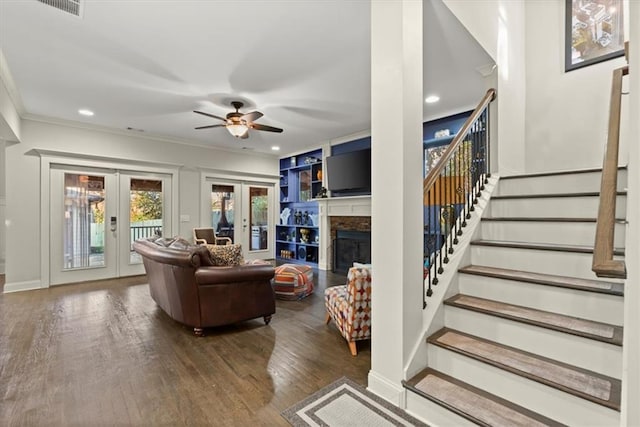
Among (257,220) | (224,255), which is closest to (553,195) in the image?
(224,255)

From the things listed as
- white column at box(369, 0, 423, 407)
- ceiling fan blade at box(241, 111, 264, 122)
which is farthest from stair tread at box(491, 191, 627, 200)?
ceiling fan blade at box(241, 111, 264, 122)

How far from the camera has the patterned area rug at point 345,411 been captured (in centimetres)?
167

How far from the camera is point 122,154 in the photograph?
545 cm

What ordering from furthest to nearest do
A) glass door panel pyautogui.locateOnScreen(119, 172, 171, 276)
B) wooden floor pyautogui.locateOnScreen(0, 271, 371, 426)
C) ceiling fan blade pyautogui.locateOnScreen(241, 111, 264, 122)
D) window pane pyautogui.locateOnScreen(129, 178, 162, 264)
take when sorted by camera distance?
1. window pane pyautogui.locateOnScreen(129, 178, 162, 264)
2. glass door panel pyautogui.locateOnScreen(119, 172, 171, 276)
3. ceiling fan blade pyautogui.locateOnScreen(241, 111, 264, 122)
4. wooden floor pyautogui.locateOnScreen(0, 271, 371, 426)

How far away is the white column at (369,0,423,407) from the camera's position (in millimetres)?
1782

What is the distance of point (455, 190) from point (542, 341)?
162 cm

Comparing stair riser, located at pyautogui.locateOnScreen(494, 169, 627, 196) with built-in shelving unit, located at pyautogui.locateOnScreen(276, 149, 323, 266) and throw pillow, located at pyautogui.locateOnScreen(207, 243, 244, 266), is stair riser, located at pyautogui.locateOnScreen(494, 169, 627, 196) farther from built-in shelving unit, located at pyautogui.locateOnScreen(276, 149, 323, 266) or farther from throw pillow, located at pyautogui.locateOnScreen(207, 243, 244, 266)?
built-in shelving unit, located at pyautogui.locateOnScreen(276, 149, 323, 266)

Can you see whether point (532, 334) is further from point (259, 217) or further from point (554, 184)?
point (259, 217)

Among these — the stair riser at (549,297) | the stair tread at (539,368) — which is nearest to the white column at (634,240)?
the stair tread at (539,368)

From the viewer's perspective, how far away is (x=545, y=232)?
236 centimetres

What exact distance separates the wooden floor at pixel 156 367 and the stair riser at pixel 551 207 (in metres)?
1.86

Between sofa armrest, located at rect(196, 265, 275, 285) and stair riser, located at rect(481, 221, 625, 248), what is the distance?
2.18 m

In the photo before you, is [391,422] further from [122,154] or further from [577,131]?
[122,154]

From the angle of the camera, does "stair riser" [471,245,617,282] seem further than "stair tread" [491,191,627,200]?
No
